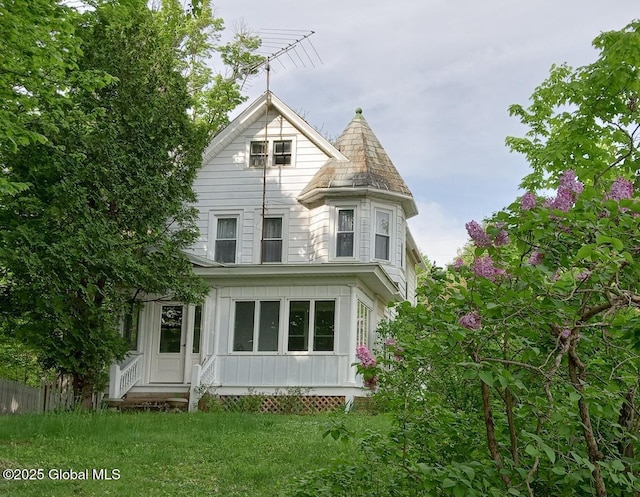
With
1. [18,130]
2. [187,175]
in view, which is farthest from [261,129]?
[18,130]

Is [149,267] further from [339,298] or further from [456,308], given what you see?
[456,308]

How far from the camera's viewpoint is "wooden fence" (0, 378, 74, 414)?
46.0 feet

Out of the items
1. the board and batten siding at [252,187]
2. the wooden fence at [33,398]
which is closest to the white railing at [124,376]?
the wooden fence at [33,398]

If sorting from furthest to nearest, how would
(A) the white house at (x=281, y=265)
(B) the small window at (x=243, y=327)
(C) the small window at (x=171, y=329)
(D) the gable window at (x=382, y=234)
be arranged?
(D) the gable window at (x=382, y=234)
(C) the small window at (x=171, y=329)
(B) the small window at (x=243, y=327)
(A) the white house at (x=281, y=265)

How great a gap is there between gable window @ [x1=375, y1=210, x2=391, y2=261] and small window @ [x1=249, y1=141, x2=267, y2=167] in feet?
11.7

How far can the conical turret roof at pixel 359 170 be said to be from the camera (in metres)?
18.4

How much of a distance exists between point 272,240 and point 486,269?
15.9 meters

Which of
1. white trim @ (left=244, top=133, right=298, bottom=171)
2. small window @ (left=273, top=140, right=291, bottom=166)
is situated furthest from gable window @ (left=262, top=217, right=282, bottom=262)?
small window @ (left=273, top=140, right=291, bottom=166)

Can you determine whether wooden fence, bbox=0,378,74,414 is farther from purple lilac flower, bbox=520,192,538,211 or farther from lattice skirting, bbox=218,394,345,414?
purple lilac flower, bbox=520,192,538,211

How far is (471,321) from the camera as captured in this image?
3346mm

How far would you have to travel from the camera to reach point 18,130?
32.8ft

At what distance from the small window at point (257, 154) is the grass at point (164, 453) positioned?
9.49 meters

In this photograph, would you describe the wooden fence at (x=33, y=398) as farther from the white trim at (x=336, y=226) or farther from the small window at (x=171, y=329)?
the white trim at (x=336, y=226)

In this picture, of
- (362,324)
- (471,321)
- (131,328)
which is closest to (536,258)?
(471,321)
